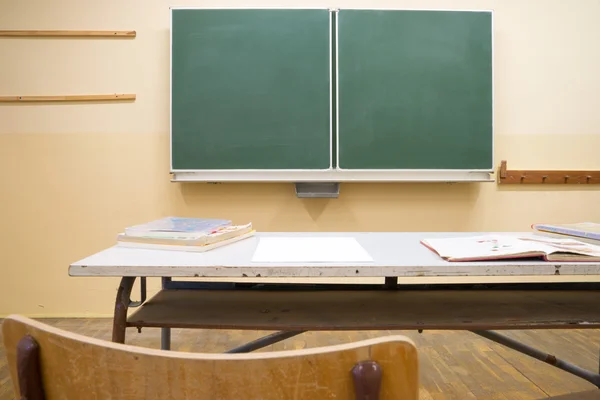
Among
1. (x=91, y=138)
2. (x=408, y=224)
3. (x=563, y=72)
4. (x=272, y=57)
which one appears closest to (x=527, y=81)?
(x=563, y=72)

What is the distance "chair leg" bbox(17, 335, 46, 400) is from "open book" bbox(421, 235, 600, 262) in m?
0.86

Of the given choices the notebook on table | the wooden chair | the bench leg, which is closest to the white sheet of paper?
the bench leg

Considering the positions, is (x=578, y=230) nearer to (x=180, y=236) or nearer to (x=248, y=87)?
(x=180, y=236)

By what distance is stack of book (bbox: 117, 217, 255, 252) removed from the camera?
114 centimetres

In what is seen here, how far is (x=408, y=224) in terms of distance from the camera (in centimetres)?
288

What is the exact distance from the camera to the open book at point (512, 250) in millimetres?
1001

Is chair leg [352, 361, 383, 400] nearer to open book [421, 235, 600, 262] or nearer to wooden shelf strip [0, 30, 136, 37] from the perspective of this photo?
open book [421, 235, 600, 262]

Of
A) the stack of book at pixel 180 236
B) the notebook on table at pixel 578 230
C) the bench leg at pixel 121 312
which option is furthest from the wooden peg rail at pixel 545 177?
the bench leg at pixel 121 312

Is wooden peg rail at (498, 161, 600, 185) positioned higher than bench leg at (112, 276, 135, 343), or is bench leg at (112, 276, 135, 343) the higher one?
wooden peg rail at (498, 161, 600, 185)

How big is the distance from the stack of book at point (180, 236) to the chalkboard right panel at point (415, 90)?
60.5 inches

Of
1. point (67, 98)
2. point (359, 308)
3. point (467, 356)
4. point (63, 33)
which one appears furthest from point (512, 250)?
point (63, 33)

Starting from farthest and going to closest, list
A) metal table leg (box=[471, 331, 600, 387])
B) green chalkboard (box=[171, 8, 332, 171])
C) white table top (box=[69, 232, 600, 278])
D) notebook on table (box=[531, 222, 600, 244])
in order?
green chalkboard (box=[171, 8, 332, 171]) → metal table leg (box=[471, 331, 600, 387]) → notebook on table (box=[531, 222, 600, 244]) → white table top (box=[69, 232, 600, 278])

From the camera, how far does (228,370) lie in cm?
43

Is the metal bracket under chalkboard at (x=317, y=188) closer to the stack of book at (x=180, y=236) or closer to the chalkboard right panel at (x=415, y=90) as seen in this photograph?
the chalkboard right panel at (x=415, y=90)
